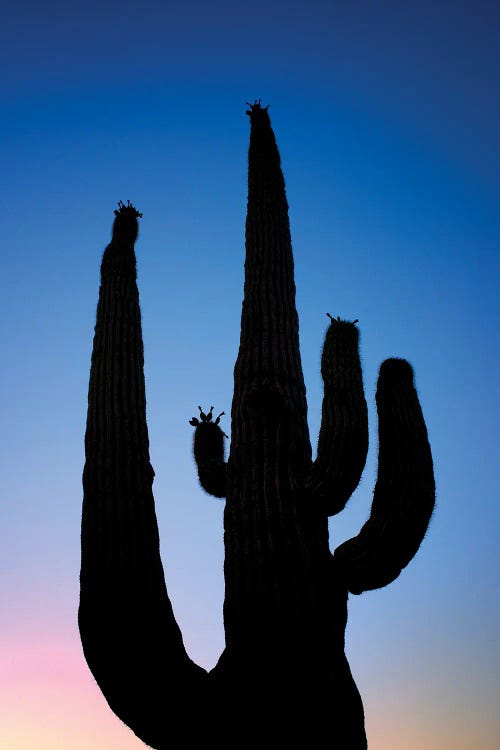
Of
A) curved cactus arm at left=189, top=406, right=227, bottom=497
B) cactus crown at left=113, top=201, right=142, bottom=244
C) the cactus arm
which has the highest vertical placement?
cactus crown at left=113, top=201, right=142, bottom=244

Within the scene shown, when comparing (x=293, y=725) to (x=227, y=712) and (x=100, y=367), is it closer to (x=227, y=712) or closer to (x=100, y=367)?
(x=227, y=712)

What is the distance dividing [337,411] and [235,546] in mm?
1013

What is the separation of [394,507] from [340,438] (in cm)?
50

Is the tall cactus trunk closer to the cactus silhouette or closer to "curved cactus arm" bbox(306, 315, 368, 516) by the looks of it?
the cactus silhouette

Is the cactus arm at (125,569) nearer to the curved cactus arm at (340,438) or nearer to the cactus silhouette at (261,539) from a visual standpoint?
the cactus silhouette at (261,539)

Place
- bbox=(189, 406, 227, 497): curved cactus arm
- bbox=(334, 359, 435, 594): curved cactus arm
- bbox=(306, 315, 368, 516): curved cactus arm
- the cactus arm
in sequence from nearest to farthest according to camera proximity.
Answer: the cactus arm → bbox=(334, 359, 435, 594): curved cactus arm → bbox=(306, 315, 368, 516): curved cactus arm → bbox=(189, 406, 227, 497): curved cactus arm

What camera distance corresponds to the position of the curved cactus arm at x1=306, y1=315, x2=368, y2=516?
453 centimetres

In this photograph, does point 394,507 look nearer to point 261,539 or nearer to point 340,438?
point 340,438

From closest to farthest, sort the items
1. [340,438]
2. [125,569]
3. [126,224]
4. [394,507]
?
[125,569], [394,507], [340,438], [126,224]

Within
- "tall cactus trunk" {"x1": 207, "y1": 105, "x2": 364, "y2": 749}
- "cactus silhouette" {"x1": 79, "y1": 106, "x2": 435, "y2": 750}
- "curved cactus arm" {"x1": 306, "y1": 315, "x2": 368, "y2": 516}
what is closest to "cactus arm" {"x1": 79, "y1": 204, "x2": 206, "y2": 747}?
"cactus silhouette" {"x1": 79, "y1": 106, "x2": 435, "y2": 750}

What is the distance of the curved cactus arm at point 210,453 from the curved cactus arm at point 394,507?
4.42 feet

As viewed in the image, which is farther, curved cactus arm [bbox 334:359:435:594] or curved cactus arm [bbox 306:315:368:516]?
curved cactus arm [bbox 306:315:368:516]

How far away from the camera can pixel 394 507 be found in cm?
444

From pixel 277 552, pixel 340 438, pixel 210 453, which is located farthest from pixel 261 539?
pixel 210 453
